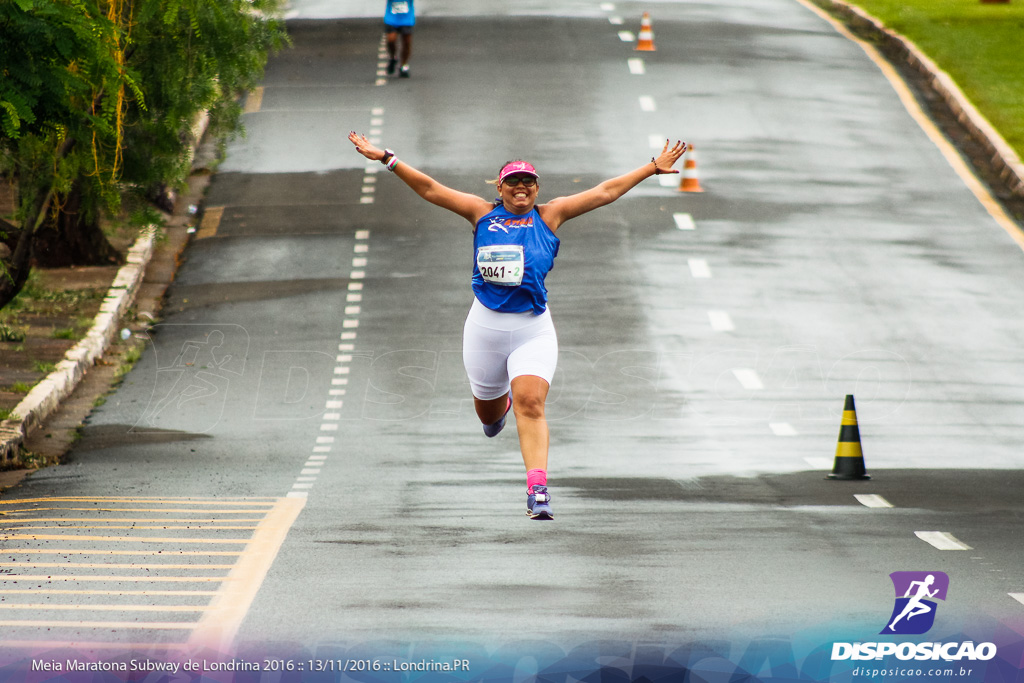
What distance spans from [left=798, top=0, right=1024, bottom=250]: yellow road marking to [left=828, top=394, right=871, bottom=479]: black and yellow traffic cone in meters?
11.0

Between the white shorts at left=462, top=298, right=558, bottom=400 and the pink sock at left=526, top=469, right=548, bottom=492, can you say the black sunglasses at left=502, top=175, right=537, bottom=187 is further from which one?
the pink sock at left=526, top=469, right=548, bottom=492

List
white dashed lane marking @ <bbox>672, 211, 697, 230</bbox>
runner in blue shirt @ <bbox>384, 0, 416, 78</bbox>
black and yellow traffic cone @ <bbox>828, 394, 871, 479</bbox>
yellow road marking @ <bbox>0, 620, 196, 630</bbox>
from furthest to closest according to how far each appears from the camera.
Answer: runner in blue shirt @ <bbox>384, 0, 416, 78</bbox> → white dashed lane marking @ <bbox>672, 211, 697, 230</bbox> → black and yellow traffic cone @ <bbox>828, 394, 871, 479</bbox> → yellow road marking @ <bbox>0, 620, 196, 630</bbox>

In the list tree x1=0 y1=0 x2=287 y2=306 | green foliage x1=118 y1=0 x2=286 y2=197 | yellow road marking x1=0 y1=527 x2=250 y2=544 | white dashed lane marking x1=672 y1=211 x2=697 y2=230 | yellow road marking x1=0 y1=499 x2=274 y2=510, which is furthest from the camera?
white dashed lane marking x1=672 y1=211 x2=697 y2=230

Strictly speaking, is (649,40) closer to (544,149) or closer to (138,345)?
(544,149)

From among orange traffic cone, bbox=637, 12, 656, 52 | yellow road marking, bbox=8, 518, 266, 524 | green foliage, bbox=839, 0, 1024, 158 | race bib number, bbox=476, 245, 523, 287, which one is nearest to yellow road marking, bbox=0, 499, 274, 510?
yellow road marking, bbox=8, 518, 266, 524

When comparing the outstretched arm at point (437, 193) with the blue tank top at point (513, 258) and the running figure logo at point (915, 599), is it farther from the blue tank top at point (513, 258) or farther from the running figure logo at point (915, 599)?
the running figure logo at point (915, 599)

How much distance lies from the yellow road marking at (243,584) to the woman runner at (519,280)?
180cm

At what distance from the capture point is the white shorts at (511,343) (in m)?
9.66

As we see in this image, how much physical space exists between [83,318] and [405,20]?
39.7 feet

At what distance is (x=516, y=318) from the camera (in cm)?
976

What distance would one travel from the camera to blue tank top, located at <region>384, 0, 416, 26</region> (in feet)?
102

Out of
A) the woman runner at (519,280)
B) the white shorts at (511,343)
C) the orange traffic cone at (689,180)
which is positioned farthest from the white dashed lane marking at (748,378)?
the white shorts at (511,343)

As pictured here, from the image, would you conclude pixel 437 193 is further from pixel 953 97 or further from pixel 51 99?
pixel 953 97

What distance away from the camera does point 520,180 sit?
9578 millimetres
